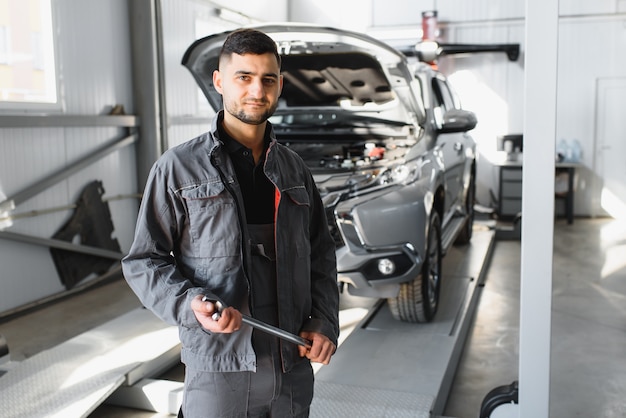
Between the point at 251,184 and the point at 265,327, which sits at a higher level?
the point at 251,184

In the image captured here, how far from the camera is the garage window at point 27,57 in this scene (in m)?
5.71

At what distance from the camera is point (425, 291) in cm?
441

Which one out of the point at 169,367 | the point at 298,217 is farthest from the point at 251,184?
the point at 169,367

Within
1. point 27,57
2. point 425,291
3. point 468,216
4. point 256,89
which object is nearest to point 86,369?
point 425,291

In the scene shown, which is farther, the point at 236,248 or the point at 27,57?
the point at 27,57

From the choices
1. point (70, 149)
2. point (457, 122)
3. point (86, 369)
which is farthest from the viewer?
point (70, 149)

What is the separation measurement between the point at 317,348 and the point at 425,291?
9.22 feet

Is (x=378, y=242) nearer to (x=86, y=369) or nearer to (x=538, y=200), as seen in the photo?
(x=538, y=200)

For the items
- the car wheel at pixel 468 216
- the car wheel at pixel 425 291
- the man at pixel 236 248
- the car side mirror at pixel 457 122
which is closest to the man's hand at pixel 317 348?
the man at pixel 236 248

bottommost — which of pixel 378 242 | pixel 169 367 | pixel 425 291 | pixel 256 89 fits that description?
pixel 169 367

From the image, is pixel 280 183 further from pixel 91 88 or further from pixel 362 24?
pixel 362 24

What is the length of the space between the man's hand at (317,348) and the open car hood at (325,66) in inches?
110

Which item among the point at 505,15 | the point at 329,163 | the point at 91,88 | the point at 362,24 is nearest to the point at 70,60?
the point at 91,88

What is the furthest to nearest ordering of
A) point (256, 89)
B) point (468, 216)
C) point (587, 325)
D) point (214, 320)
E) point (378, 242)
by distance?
point (468, 216) < point (378, 242) < point (587, 325) < point (256, 89) < point (214, 320)
